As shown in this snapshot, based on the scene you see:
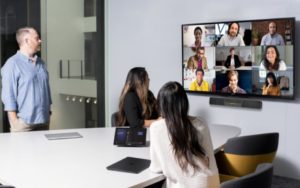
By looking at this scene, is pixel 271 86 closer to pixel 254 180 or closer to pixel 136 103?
pixel 136 103

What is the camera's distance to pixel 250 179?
72.9 inches

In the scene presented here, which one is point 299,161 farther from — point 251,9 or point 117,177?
point 117,177

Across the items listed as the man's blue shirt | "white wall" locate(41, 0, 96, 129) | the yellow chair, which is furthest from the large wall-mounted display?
the man's blue shirt

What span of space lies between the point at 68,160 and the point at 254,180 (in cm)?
114

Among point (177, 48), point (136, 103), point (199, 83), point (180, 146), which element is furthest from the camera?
point (177, 48)

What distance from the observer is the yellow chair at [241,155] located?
275cm

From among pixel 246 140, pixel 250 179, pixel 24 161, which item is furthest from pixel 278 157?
pixel 24 161

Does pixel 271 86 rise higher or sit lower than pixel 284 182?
higher

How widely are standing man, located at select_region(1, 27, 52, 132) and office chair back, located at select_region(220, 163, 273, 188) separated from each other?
2.40 meters

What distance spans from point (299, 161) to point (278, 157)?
0.71 ft

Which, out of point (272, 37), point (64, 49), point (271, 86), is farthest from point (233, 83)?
point (64, 49)

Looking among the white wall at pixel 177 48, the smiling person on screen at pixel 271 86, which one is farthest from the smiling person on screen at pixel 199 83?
the smiling person on screen at pixel 271 86

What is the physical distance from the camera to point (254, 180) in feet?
6.12

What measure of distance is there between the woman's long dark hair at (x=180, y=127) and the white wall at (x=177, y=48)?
231 cm
